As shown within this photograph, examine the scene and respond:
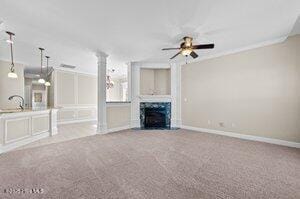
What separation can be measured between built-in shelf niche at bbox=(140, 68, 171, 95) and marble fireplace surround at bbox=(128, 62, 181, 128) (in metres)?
0.31

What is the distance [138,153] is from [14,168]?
221cm

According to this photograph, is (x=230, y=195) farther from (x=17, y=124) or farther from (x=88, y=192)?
(x=17, y=124)

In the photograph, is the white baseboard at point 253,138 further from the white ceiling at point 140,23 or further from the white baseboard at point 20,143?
the white baseboard at point 20,143

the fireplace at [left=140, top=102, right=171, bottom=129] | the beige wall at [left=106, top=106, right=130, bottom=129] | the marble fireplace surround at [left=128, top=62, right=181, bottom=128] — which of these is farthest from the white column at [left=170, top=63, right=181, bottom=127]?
the beige wall at [left=106, top=106, right=130, bottom=129]

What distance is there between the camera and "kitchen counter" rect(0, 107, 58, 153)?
3550mm

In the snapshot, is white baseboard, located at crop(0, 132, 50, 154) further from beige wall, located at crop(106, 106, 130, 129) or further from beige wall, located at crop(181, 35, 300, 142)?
beige wall, located at crop(181, 35, 300, 142)

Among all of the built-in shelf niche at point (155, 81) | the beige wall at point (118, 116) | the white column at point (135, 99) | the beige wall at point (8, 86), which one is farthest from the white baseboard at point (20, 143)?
the built-in shelf niche at point (155, 81)

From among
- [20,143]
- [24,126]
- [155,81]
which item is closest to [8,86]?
[24,126]

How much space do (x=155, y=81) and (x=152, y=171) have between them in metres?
4.97

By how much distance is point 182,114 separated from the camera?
6.36 meters

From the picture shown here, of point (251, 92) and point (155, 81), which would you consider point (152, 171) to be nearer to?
point (251, 92)

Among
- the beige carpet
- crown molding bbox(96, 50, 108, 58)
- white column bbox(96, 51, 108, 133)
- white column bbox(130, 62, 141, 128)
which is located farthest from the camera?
white column bbox(130, 62, 141, 128)

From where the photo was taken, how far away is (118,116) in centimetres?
596

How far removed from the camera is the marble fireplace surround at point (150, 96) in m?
6.43
